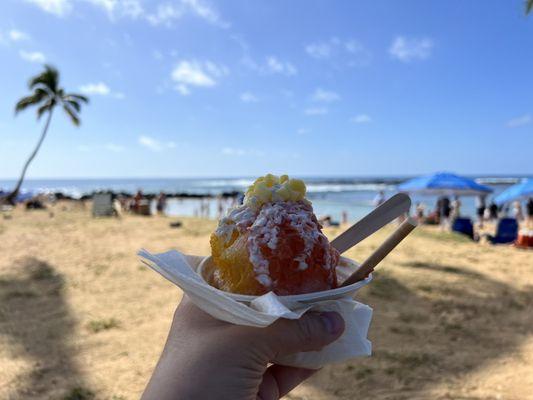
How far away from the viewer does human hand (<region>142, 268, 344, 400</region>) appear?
1.34m

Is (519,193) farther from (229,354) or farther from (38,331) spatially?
(229,354)

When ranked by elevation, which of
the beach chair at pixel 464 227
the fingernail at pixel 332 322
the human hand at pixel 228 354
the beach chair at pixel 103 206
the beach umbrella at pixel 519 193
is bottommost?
the beach chair at pixel 464 227

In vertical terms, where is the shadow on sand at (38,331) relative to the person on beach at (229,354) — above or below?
below

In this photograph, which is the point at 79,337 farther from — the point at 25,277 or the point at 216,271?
the point at 216,271

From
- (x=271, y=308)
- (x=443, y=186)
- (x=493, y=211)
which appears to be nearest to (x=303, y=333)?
(x=271, y=308)

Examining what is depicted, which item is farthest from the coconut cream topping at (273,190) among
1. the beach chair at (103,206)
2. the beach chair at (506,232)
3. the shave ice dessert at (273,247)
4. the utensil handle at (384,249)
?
the beach chair at (103,206)

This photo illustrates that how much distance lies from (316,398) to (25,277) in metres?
6.62

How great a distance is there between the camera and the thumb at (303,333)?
1.39 metres

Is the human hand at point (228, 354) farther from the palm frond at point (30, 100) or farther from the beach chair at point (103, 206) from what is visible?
the palm frond at point (30, 100)

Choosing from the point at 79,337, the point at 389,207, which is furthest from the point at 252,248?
the point at 79,337

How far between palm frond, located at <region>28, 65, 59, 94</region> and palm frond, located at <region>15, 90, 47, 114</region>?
0.61 meters

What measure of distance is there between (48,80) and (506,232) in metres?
29.5

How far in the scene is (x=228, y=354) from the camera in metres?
1.38

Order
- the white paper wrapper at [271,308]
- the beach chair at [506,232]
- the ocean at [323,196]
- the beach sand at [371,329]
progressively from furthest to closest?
1. the ocean at [323,196]
2. the beach chair at [506,232]
3. the beach sand at [371,329]
4. the white paper wrapper at [271,308]
